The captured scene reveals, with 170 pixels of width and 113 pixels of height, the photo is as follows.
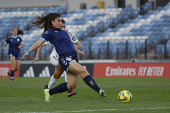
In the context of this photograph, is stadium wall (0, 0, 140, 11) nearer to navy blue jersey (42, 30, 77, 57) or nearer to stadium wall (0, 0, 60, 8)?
stadium wall (0, 0, 60, 8)

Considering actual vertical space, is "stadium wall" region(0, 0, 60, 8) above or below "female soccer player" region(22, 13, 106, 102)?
below

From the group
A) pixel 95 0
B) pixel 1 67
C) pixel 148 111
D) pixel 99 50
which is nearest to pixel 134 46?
pixel 99 50

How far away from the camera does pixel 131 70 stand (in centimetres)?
2344

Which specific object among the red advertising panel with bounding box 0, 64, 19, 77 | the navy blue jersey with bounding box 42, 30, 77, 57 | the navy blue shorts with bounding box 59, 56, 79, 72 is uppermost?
the navy blue jersey with bounding box 42, 30, 77, 57

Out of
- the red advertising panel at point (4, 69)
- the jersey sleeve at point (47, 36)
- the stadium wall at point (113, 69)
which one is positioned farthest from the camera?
the red advertising panel at point (4, 69)

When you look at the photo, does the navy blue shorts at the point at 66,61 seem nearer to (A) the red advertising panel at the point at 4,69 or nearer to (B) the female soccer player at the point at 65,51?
(B) the female soccer player at the point at 65,51

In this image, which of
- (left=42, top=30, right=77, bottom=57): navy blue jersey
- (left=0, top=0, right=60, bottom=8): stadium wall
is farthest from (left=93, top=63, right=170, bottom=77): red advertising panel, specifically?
(left=0, top=0, right=60, bottom=8): stadium wall

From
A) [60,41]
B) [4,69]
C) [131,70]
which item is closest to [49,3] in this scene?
[4,69]

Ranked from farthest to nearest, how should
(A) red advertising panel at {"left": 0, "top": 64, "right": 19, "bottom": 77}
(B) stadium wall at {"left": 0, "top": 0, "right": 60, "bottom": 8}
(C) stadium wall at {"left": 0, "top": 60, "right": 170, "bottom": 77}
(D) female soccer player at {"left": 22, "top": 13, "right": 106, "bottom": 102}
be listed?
(B) stadium wall at {"left": 0, "top": 0, "right": 60, "bottom": 8}, (A) red advertising panel at {"left": 0, "top": 64, "right": 19, "bottom": 77}, (C) stadium wall at {"left": 0, "top": 60, "right": 170, "bottom": 77}, (D) female soccer player at {"left": 22, "top": 13, "right": 106, "bottom": 102}

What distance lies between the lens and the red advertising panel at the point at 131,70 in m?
22.8

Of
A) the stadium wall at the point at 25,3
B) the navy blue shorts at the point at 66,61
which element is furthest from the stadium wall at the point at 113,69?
the stadium wall at the point at 25,3

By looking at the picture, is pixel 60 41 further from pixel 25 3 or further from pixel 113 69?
pixel 25 3

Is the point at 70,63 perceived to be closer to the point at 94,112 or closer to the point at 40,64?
the point at 94,112

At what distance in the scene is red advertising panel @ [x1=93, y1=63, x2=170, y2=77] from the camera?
22766mm
